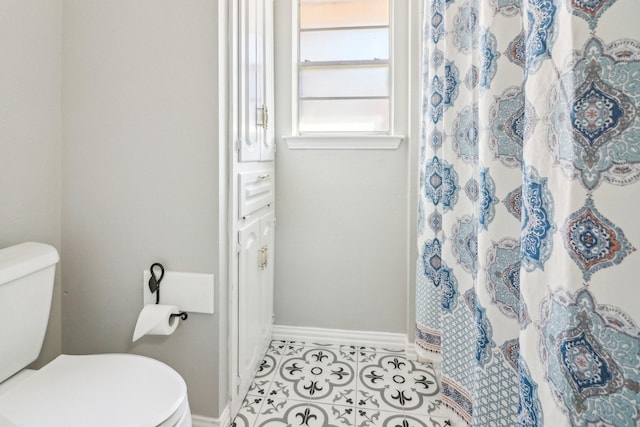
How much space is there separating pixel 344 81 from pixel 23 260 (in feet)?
5.73

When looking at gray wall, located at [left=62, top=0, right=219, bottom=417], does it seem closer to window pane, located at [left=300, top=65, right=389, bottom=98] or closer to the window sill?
the window sill

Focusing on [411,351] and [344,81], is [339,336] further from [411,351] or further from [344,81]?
[344,81]

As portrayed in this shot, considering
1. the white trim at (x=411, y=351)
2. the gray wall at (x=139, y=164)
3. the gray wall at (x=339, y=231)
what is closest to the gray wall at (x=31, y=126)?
the gray wall at (x=139, y=164)

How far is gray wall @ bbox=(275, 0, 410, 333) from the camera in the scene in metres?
1.95

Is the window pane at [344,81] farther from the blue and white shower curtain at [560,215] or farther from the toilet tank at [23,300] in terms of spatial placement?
the toilet tank at [23,300]

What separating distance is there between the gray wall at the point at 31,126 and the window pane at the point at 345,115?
4.01 ft

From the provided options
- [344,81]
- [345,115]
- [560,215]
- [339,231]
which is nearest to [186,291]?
[339,231]

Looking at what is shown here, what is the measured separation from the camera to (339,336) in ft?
6.68

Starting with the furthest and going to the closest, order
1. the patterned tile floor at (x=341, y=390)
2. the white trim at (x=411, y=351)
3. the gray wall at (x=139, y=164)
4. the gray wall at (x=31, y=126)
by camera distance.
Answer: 1. the white trim at (x=411, y=351)
2. the patterned tile floor at (x=341, y=390)
3. the gray wall at (x=139, y=164)
4. the gray wall at (x=31, y=126)

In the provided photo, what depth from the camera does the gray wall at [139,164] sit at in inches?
48.5

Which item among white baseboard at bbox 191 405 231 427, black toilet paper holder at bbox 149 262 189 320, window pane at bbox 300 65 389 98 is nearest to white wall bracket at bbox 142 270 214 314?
black toilet paper holder at bbox 149 262 189 320

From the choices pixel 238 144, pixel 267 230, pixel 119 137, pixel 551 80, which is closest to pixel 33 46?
pixel 119 137

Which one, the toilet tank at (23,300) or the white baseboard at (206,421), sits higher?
the toilet tank at (23,300)

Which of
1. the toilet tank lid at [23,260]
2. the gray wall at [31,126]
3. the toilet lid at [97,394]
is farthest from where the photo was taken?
the gray wall at [31,126]
